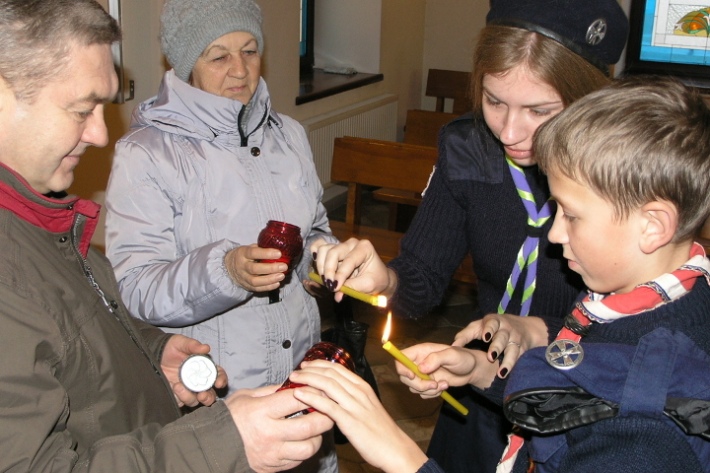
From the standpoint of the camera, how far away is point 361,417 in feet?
4.44

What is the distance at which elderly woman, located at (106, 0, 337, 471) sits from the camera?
2068 millimetres

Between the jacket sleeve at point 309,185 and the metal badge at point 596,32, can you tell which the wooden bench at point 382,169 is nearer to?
the jacket sleeve at point 309,185

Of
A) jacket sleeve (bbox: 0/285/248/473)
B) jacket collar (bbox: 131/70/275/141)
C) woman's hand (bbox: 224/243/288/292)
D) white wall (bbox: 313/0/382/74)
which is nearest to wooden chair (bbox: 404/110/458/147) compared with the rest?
white wall (bbox: 313/0/382/74)

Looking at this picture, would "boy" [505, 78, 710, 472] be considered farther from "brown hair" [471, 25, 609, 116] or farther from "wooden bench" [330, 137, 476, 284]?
"wooden bench" [330, 137, 476, 284]

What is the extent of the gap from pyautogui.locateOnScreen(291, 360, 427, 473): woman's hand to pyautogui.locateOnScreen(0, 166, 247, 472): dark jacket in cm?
19

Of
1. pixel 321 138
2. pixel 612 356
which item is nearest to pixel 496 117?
pixel 612 356

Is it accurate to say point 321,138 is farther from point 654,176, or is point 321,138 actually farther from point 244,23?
point 654,176

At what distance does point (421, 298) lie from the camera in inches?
84.0

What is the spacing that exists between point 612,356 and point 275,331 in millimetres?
1264

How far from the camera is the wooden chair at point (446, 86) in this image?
25.6 ft

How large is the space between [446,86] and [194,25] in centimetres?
585

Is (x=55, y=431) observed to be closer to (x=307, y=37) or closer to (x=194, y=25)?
(x=194, y=25)

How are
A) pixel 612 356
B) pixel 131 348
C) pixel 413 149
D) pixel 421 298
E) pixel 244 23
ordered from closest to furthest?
pixel 612 356 → pixel 131 348 → pixel 421 298 → pixel 244 23 → pixel 413 149

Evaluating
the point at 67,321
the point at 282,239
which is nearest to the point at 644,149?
the point at 282,239
